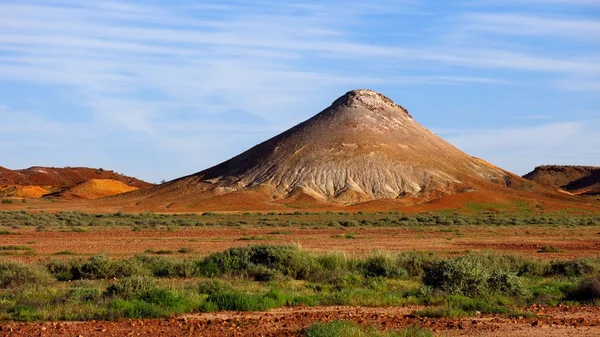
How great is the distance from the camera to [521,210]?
8325 cm

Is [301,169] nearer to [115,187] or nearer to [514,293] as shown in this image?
[115,187]

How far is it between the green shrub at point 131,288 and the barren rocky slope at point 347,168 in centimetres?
6959

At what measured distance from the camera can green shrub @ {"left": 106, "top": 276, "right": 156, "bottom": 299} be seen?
1572 cm

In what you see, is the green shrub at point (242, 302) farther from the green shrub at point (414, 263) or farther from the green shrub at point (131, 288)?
the green shrub at point (414, 263)

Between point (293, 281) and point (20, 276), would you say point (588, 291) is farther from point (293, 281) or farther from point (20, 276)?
point (20, 276)

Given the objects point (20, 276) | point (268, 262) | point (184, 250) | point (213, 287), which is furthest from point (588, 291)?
point (184, 250)

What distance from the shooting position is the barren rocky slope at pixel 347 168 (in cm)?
9412

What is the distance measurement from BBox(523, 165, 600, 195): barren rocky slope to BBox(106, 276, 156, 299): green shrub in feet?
487

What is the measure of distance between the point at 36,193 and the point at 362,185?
50341mm

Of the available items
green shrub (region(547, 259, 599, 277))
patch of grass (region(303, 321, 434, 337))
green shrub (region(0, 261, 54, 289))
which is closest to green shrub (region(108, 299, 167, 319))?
patch of grass (region(303, 321, 434, 337))

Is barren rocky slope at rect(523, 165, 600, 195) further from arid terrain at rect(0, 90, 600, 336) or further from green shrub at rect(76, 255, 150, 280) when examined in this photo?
green shrub at rect(76, 255, 150, 280)

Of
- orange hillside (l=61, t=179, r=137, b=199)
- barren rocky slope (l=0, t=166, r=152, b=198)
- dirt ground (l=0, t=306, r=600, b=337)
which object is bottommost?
dirt ground (l=0, t=306, r=600, b=337)

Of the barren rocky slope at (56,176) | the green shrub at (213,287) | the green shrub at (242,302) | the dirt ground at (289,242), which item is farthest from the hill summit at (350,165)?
the green shrub at (242,302)

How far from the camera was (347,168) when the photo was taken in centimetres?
9856
